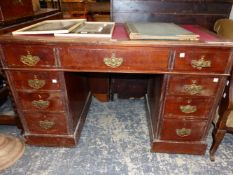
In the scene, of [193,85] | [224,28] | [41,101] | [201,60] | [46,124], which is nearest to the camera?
[201,60]

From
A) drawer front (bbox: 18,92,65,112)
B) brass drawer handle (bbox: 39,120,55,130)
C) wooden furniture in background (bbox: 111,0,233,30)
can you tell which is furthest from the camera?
wooden furniture in background (bbox: 111,0,233,30)

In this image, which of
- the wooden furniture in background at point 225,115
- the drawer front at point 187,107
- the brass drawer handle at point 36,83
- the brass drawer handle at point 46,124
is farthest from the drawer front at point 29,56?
the wooden furniture in background at point 225,115

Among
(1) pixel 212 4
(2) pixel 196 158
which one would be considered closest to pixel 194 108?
(2) pixel 196 158

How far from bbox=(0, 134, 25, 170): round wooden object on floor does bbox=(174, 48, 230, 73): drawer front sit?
4.51ft

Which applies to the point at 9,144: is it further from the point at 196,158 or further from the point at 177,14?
the point at 177,14

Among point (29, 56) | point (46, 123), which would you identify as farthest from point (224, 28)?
point (46, 123)

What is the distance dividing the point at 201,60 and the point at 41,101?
3.62 feet

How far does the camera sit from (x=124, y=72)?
1166 mm

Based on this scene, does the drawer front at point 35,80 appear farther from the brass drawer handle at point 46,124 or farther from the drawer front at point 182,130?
the drawer front at point 182,130

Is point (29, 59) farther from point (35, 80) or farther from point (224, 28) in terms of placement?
point (224, 28)

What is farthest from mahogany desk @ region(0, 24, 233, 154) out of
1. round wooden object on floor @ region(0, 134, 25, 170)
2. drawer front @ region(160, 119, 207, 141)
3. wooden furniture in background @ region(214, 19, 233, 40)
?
wooden furniture in background @ region(214, 19, 233, 40)

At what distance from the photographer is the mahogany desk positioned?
1090 millimetres

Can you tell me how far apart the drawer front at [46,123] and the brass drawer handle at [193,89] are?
2.97 feet

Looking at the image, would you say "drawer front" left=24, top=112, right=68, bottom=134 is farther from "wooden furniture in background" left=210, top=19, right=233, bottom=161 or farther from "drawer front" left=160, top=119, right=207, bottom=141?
"wooden furniture in background" left=210, top=19, right=233, bottom=161
